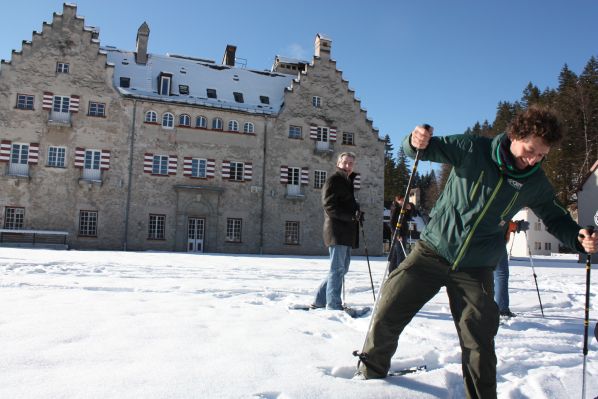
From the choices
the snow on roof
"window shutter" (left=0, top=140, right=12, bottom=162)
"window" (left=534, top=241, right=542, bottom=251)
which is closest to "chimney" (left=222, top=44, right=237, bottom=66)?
the snow on roof

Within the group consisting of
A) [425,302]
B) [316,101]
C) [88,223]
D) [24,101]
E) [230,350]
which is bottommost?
[230,350]

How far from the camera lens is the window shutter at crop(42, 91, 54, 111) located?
27172 mm

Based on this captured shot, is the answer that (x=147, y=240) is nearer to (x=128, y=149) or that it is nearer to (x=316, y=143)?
(x=128, y=149)

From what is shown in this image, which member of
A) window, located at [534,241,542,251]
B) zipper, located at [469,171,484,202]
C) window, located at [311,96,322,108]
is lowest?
zipper, located at [469,171,484,202]

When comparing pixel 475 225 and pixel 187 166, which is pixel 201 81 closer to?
pixel 187 166

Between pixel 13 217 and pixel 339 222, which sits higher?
pixel 13 217

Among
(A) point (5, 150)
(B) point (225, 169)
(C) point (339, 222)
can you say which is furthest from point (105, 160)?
(C) point (339, 222)

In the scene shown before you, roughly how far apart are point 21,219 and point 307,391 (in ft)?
92.8

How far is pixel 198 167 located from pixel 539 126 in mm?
27806

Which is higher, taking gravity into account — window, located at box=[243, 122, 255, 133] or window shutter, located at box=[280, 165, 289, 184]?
window, located at box=[243, 122, 255, 133]

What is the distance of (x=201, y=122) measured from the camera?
2989 cm

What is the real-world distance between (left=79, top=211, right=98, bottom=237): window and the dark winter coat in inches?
963

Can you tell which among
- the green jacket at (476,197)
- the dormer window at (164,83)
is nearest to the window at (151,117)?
the dormer window at (164,83)

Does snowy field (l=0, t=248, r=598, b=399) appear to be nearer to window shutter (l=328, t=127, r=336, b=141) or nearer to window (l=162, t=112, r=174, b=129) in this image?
window (l=162, t=112, r=174, b=129)
